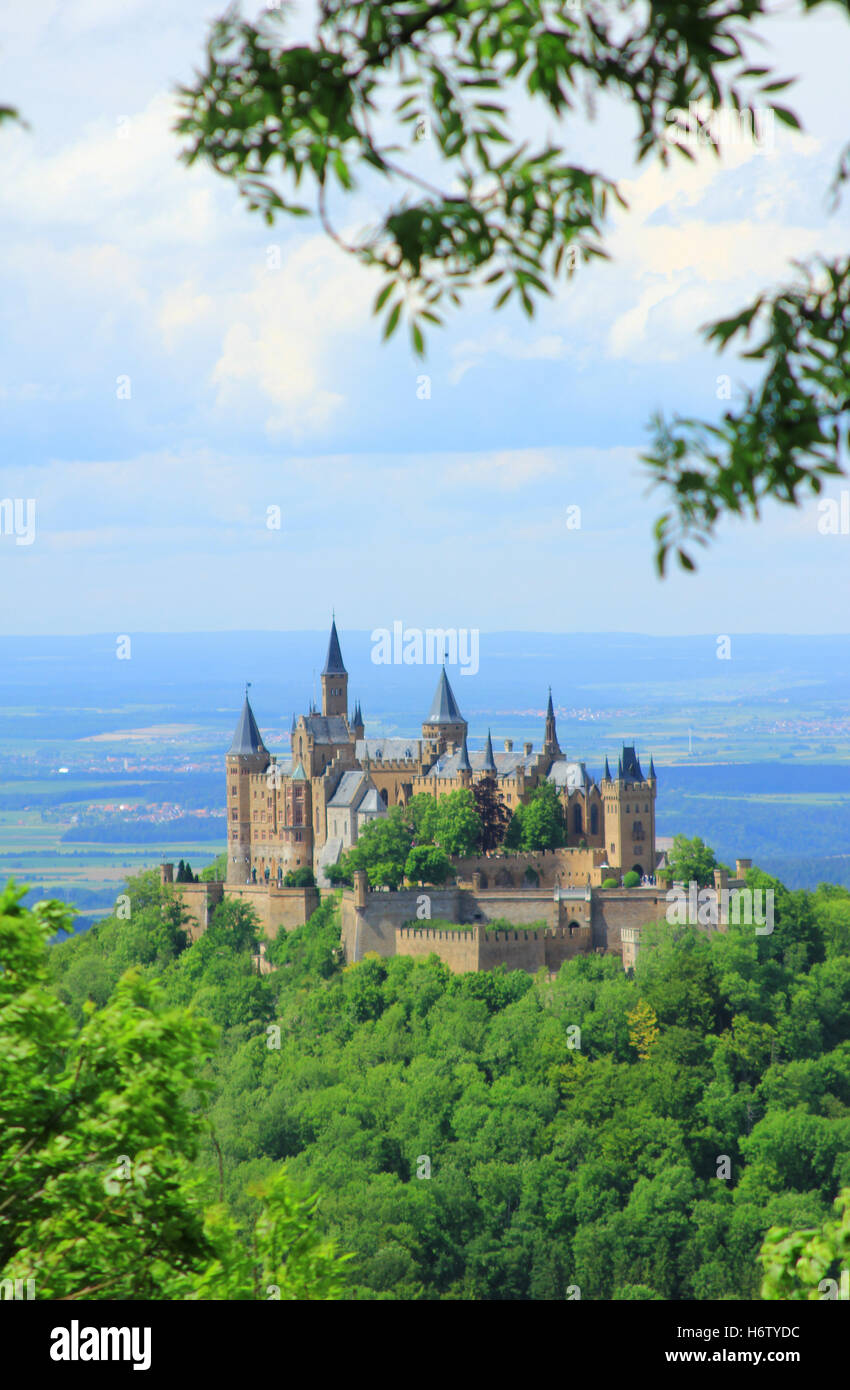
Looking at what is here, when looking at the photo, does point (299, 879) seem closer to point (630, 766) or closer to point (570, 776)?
point (570, 776)

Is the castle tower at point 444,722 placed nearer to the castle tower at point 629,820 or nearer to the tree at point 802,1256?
the castle tower at point 629,820

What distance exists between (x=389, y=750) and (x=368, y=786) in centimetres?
552

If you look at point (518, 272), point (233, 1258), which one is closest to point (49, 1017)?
point (233, 1258)

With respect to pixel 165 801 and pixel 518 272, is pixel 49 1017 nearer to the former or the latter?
pixel 518 272

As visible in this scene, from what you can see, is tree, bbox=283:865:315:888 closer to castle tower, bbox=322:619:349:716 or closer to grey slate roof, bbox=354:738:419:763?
grey slate roof, bbox=354:738:419:763

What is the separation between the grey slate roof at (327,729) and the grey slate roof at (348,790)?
2891 mm

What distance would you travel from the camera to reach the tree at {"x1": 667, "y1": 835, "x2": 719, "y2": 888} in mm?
66125

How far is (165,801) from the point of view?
187 m

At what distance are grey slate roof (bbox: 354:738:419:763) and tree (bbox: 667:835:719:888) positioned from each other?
A: 1408 centimetres

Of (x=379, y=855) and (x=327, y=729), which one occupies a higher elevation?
(x=327, y=729)

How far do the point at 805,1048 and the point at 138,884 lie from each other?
29140mm

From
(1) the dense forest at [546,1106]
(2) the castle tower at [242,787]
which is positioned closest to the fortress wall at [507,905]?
(1) the dense forest at [546,1106]

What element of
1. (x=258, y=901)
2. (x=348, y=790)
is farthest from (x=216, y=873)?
(x=348, y=790)

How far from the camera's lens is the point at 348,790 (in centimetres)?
7238
